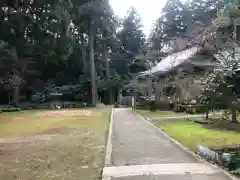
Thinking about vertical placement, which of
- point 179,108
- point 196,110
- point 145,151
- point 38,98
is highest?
point 38,98

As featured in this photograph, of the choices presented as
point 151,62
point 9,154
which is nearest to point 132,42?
point 151,62

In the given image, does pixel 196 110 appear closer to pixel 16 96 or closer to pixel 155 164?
pixel 155 164

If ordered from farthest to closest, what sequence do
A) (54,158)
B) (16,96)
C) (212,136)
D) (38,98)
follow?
(38,98) → (16,96) → (212,136) → (54,158)

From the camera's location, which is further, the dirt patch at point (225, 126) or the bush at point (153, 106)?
the bush at point (153, 106)

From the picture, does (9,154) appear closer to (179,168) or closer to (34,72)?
(179,168)

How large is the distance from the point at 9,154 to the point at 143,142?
4.13 m

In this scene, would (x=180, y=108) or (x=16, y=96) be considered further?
(x=16, y=96)

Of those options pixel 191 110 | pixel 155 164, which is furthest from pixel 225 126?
pixel 191 110

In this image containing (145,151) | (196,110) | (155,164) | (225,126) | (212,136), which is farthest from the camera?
(196,110)

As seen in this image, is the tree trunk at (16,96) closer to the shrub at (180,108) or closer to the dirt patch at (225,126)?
the shrub at (180,108)

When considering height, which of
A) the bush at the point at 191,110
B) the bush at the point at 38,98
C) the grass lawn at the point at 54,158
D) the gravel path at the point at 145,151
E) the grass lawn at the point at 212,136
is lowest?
the grass lawn at the point at 54,158

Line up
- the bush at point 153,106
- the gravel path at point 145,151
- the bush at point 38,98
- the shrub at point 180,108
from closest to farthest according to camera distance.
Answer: the gravel path at point 145,151 → the shrub at point 180,108 → the bush at point 153,106 → the bush at point 38,98

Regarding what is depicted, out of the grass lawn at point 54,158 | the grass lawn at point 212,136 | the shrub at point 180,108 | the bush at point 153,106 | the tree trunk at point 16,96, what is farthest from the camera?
the tree trunk at point 16,96

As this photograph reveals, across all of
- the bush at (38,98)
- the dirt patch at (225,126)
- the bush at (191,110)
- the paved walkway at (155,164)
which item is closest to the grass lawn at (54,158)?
the paved walkway at (155,164)
